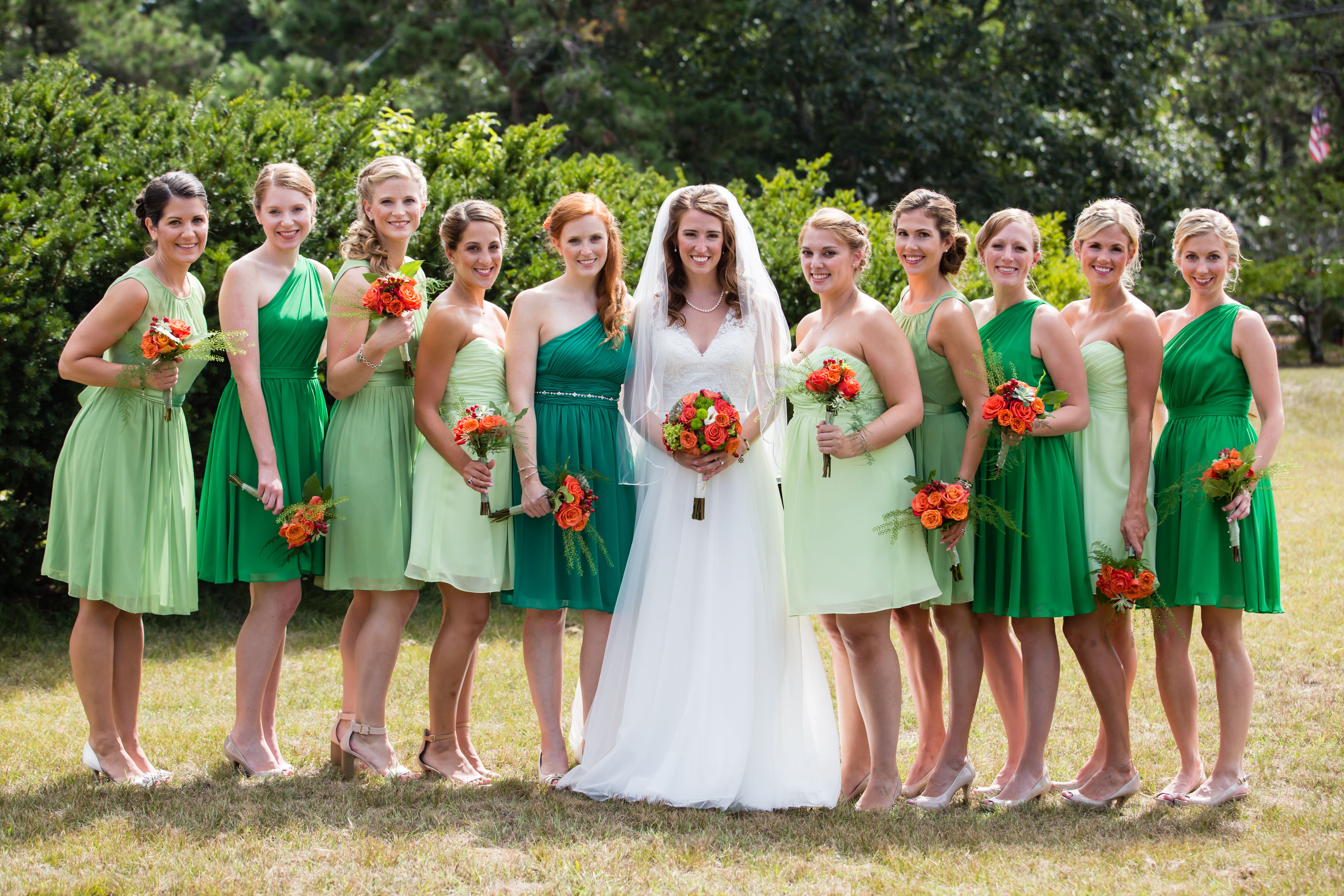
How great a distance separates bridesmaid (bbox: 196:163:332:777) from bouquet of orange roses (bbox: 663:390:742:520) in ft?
5.26

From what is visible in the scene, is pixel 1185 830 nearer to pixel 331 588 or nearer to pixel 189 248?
pixel 331 588

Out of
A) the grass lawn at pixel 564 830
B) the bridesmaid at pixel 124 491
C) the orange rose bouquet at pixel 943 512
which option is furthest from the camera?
the bridesmaid at pixel 124 491

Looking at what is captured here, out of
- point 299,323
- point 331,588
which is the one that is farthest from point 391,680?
point 299,323

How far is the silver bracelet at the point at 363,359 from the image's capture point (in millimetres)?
4793

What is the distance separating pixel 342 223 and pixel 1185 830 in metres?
6.14

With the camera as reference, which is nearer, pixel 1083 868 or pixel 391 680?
pixel 1083 868

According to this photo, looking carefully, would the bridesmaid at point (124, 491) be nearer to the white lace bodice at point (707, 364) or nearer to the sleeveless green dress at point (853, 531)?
the white lace bodice at point (707, 364)

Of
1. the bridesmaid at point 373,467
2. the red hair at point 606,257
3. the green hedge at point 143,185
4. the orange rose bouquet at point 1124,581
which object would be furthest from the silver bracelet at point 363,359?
the orange rose bouquet at point 1124,581

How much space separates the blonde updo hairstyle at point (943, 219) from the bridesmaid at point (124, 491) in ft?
9.72

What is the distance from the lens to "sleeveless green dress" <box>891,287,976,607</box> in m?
4.84

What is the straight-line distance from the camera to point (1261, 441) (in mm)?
4730

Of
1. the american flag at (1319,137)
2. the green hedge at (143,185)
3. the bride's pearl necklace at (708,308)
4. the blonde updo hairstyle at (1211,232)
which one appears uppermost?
the american flag at (1319,137)

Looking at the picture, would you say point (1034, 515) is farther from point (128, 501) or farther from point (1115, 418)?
point (128, 501)

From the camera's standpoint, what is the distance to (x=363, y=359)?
4.80m
